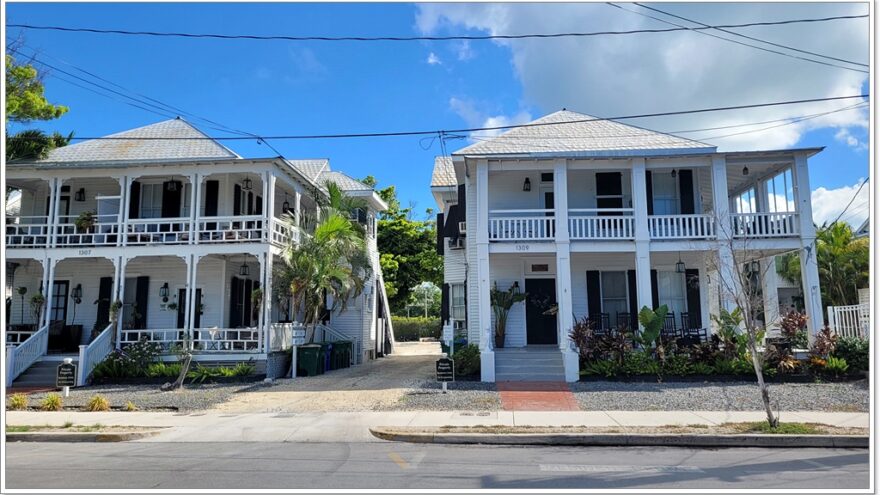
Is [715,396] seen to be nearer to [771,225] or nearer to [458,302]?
[771,225]

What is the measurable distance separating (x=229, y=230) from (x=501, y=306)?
849cm

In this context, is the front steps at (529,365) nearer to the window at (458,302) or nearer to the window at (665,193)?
the window at (458,302)

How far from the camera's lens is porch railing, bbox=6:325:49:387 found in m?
16.8

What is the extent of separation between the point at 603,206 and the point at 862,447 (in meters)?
10.9

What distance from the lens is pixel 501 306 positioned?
18438 millimetres

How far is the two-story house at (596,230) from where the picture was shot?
16.6 metres

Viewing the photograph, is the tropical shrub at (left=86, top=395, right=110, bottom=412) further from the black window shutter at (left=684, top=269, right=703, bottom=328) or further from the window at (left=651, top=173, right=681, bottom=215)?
the black window shutter at (left=684, top=269, right=703, bottom=328)

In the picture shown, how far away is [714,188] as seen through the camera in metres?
16.8

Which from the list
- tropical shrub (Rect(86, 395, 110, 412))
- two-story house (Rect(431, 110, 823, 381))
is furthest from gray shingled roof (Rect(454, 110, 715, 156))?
tropical shrub (Rect(86, 395, 110, 412))

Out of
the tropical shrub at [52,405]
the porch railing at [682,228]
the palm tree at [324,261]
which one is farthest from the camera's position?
the palm tree at [324,261]

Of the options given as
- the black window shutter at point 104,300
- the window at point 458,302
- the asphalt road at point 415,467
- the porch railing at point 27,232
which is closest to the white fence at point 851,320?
the asphalt road at point 415,467

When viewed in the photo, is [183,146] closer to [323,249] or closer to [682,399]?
[323,249]

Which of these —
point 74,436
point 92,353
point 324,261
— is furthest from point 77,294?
point 74,436

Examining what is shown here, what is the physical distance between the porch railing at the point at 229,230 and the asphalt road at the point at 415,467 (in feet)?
31.0
